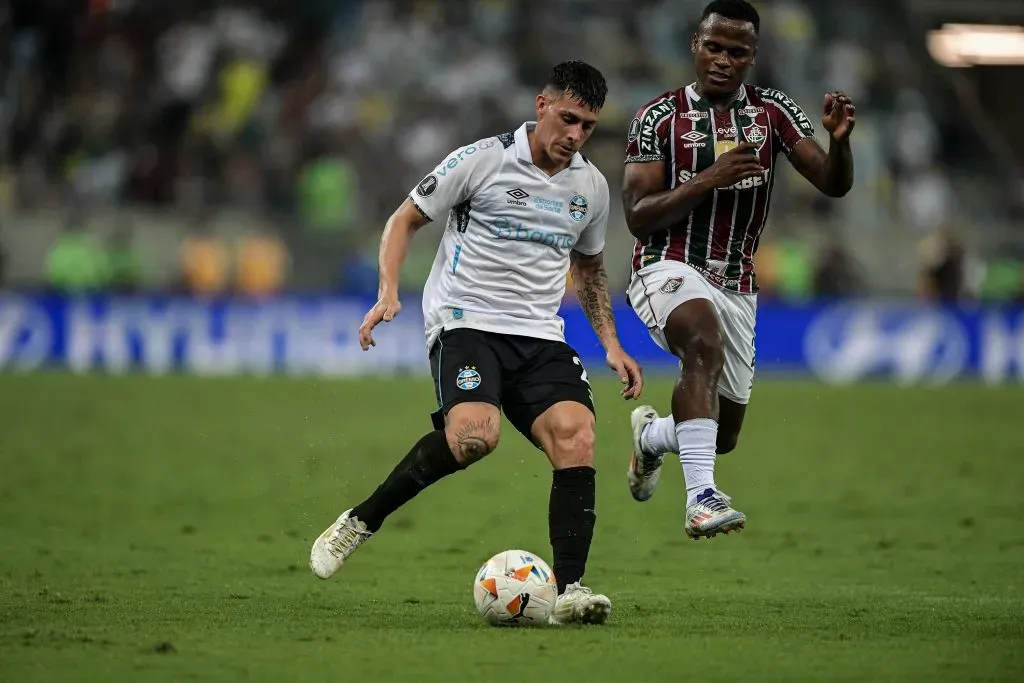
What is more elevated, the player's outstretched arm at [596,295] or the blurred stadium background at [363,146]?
the blurred stadium background at [363,146]

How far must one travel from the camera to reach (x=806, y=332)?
78.6ft

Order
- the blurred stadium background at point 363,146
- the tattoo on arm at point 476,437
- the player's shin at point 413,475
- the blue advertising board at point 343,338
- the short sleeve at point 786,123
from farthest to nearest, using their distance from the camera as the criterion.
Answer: the blurred stadium background at point 363,146 → the blue advertising board at point 343,338 → the short sleeve at point 786,123 → the player's shin at point 413,475 → the tattoo on arm at point 476,437

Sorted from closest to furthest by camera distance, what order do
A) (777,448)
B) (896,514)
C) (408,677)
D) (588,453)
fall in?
(408,677)
(588,453)
(896,514)
(777,448)

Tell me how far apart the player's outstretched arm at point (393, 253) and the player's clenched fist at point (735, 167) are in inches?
52.3

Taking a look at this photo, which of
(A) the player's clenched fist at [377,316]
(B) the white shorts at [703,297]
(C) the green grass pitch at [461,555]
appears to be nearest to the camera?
(C) the green grass pitch at [461,555]

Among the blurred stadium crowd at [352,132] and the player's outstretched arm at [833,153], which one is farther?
the blurred stadium crowd at [352,132]

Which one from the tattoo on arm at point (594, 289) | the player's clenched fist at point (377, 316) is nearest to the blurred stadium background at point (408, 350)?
the player's clenched fist at point (377, 316)

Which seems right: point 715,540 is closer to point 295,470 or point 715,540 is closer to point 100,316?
point 295,470

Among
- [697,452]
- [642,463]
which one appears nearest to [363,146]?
[642,463]

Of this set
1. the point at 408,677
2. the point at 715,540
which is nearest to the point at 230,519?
the point at 715,540

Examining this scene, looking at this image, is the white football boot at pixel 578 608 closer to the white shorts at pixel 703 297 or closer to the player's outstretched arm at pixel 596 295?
the player's outstretched arm at pixel 596 295

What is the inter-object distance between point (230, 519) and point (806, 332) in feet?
48.9

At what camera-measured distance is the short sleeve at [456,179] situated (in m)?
7.03

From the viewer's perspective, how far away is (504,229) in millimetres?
7082
